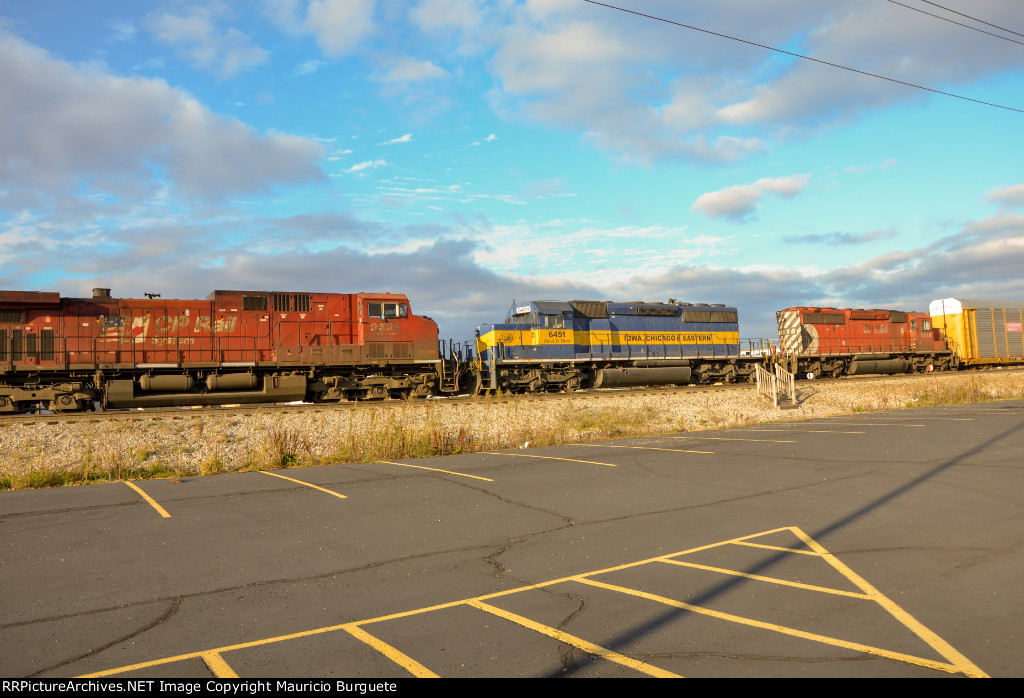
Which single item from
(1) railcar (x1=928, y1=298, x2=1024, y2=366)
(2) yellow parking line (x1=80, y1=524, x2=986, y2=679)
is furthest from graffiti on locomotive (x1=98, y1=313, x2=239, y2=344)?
(1) railcar (x1=928, y1=298, x2=1024, y2=366)

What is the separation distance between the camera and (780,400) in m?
25.2

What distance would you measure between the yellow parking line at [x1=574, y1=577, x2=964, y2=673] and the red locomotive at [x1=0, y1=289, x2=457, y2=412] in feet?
56.6

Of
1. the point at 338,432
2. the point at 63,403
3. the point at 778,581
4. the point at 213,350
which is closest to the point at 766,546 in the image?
the point at 778,581

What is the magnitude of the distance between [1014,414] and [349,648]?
62.4 feet

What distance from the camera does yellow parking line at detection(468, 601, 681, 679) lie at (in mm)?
3389

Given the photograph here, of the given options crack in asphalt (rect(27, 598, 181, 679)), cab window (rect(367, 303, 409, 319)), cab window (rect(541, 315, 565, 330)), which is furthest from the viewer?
cab window (rect(541, 315, 565, 330))

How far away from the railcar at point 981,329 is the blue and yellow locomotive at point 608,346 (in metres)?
17.4

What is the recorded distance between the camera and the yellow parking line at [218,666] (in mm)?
3436

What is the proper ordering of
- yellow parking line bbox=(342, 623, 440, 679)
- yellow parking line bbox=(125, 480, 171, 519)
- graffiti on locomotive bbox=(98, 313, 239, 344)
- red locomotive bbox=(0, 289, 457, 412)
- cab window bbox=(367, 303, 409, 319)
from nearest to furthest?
yellow parking line bbox=(342, 623, 440, 679) < yellow parking line bbox=(125, 480, 171, 519) < red locomotive bbox=(0, 289, 457, 412) < graffiti on locomotive bbox=(98, 313, 239, 344) < cab window bbox=(367, 303, 409, 319)

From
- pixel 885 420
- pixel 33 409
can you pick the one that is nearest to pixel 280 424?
pixel 33 409

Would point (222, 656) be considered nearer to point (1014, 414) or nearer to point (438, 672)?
point (438, 672)

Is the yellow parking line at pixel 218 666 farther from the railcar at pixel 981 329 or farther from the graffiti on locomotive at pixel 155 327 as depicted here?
the railcar at pixel 981 329

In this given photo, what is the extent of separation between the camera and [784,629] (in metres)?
3.92

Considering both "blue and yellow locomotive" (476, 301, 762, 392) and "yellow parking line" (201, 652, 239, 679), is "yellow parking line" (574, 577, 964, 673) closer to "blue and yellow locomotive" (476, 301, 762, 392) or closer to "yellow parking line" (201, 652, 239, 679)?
"yellow parking line" (201, 652, 239, 679)
